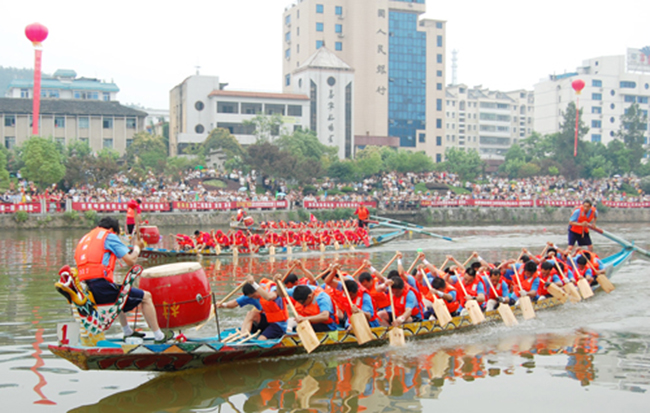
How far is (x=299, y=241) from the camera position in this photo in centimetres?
1977

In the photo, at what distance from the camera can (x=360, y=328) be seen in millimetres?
8008

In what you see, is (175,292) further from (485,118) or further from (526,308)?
(485,118)

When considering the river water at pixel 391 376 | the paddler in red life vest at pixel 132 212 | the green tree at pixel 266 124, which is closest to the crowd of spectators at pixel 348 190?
the green tree at pixel 266 124

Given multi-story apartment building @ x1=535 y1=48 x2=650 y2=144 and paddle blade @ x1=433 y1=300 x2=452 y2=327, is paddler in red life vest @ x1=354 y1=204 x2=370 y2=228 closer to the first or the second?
paddle blade @ x1=433 y1=300 x2=452 y2=327

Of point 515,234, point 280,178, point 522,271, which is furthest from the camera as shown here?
point 280,178

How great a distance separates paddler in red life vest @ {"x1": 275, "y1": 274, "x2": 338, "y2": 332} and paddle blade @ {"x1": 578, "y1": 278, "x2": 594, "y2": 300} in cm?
599

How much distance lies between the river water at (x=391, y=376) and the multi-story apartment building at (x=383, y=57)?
181 feet

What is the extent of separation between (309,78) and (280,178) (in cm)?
1975

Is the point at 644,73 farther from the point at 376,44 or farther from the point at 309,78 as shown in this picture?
the point at 309,78

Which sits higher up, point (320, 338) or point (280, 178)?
point (280, 178)

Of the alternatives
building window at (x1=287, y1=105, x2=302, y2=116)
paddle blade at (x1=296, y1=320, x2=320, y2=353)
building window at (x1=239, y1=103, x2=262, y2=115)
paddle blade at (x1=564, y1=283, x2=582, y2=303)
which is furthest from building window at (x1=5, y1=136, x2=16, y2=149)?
paddle blade at (x1=296, y1=320, x2=320, y2=353)

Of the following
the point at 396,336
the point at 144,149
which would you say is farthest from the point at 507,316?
the point at 144,149

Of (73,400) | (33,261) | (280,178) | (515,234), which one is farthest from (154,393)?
(280,178)

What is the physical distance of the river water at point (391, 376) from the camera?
21.9 feet
